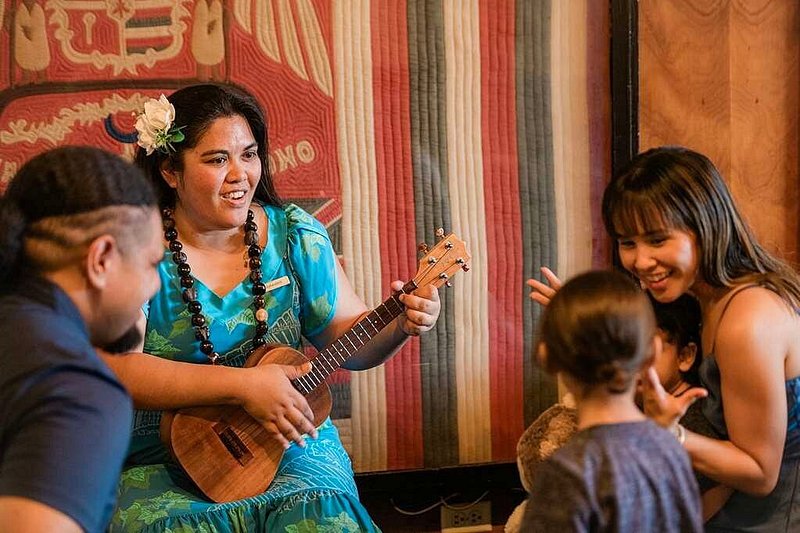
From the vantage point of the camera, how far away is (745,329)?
1.61m

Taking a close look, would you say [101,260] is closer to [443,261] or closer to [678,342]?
[443,261]

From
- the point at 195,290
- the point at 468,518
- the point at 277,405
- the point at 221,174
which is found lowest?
the point at 468,518

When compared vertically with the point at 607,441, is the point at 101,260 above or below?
above

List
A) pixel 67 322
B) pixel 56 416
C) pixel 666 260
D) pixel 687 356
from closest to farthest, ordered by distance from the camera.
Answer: pixel 56 416 → pixel 67 322 → pixel 666 260 → pixel 687 356

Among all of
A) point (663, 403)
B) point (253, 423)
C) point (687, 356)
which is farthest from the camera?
point (253, 423)

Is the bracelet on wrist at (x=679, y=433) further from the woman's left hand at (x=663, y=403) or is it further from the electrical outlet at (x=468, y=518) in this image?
the electrical outlet at (x=468, y=518)

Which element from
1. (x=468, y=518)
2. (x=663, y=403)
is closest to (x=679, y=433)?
(x=663, y=403)

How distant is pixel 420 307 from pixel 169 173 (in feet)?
2.02

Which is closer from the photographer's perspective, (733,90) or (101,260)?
(101,260)

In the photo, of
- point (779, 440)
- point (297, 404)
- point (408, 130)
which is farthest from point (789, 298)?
point (408, 130)

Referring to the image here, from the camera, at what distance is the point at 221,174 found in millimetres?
1960

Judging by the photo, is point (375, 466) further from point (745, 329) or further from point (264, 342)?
point (745, 329)

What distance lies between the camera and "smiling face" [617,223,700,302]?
5.50ft

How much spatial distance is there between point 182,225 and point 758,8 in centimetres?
172
